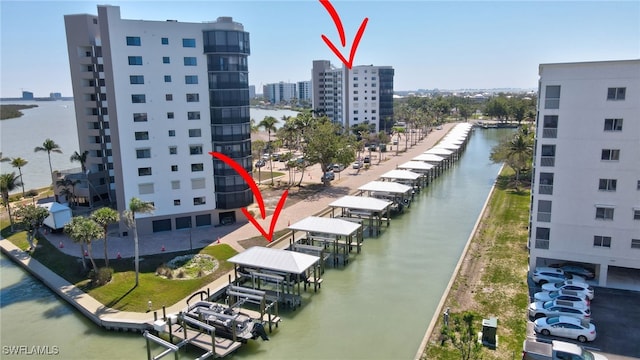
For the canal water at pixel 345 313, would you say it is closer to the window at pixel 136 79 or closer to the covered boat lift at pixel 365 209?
the covered boat lift at pixel 365 209

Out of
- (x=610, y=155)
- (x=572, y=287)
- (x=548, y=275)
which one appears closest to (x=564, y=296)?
(x=572, y=287)

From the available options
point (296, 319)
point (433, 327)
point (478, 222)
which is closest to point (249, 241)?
point (296, 319)

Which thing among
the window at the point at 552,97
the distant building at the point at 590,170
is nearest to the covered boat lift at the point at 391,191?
the distant building at the point at 590,170

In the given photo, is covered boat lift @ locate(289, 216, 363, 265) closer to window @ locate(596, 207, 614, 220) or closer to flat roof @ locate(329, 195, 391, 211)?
flat roof @ locate(329, 195, 391, 211)

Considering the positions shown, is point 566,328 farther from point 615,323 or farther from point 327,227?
point 327,227

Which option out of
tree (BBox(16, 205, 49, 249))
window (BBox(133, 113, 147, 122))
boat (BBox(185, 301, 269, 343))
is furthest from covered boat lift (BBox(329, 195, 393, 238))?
tree (BBox(16, 205, 49, 249))

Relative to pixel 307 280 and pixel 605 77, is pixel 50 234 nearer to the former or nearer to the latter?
pixel 307 280
